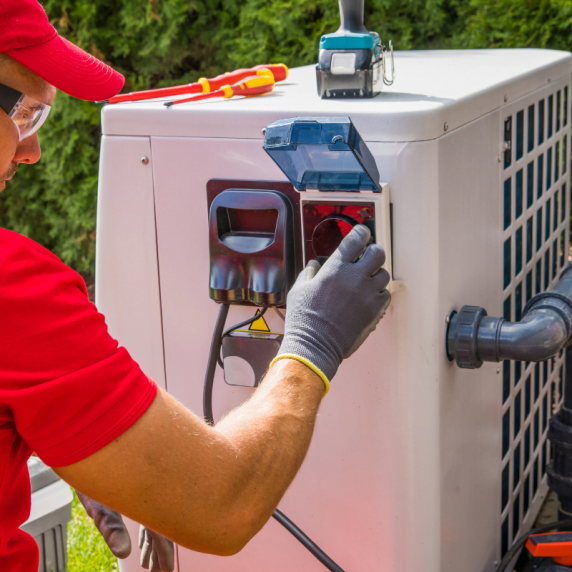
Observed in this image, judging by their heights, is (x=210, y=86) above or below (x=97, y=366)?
above

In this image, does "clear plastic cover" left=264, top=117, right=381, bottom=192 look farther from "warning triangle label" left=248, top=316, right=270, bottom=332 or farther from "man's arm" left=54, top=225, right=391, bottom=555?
"warning triangle label" left=248, top=316, right=270, bottom=332

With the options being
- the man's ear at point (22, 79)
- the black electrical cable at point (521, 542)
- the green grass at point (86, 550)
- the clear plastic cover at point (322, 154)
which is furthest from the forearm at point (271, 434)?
the green grass at point (86, 550)

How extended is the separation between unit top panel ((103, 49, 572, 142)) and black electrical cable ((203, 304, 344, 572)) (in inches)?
13.4

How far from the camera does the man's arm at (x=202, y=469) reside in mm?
896

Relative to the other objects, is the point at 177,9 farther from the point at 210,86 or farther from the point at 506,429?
the point at 506,429

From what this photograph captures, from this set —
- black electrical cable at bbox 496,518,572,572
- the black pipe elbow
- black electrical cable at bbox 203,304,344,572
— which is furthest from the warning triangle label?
black electrical cable at bbox 496,518,572,572

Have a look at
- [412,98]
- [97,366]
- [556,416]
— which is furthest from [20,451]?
[556,416]

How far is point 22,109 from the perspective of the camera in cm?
98

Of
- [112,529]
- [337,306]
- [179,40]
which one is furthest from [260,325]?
[179,40]

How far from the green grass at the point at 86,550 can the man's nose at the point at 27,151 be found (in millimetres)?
1678

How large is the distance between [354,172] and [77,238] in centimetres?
352

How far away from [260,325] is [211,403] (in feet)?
0.60

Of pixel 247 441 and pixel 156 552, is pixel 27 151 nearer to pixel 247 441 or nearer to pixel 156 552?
pixel 247 441

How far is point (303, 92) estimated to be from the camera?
5.10 ft
